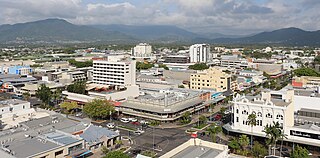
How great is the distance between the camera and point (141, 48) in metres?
177

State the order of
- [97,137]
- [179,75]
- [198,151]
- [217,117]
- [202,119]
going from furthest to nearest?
[179,75] < [217,117] < [202,119] < [97,137] < [198,151]

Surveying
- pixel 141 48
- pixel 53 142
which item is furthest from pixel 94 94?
pixel 141 48

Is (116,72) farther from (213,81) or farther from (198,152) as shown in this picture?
(198,152)

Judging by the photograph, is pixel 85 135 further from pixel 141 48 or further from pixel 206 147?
pixel 141 48

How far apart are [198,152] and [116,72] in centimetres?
4779

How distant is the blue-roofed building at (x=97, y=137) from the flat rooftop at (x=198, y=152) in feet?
44.4

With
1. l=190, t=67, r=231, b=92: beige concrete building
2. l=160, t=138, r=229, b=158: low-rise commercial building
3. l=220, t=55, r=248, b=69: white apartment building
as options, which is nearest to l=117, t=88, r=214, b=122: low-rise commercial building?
l=190, t=67, r=231, b=92: beige concrete building

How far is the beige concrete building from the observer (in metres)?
67.8

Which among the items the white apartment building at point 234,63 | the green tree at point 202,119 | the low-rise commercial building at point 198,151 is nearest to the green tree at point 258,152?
the low-rise commercial building at point 198,151

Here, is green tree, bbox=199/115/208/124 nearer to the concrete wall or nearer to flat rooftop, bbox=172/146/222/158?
flat rooftop, bbox=172/146/222/158

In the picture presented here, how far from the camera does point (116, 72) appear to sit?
70.0 m

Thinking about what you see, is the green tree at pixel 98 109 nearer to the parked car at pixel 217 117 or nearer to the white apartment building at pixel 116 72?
the parked car at pixel 217 117

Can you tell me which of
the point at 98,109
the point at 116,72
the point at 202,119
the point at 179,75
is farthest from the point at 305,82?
the point at 98,109

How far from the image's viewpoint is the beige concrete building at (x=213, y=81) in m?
67.8
